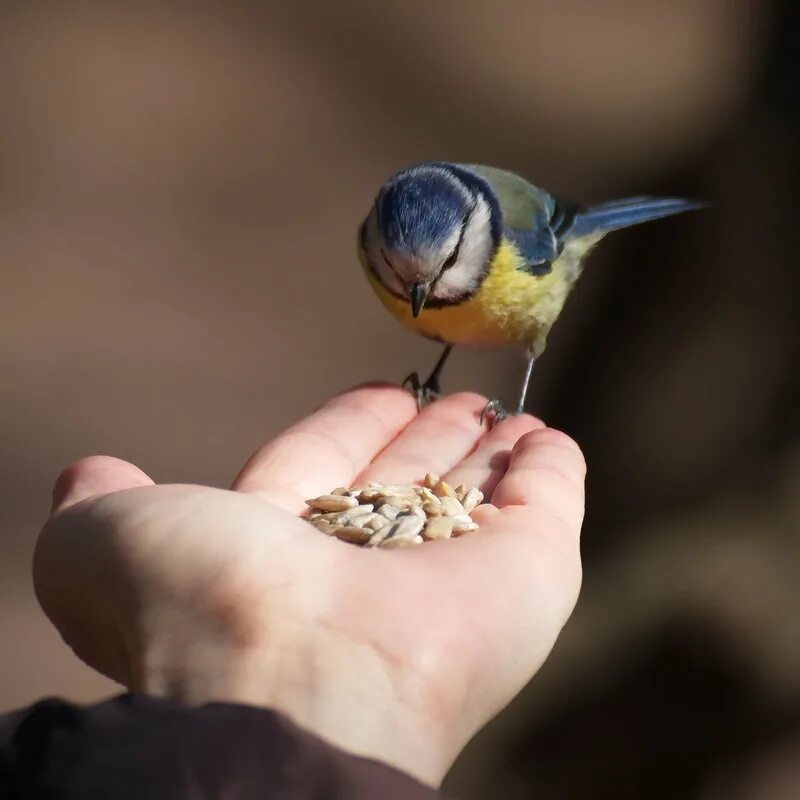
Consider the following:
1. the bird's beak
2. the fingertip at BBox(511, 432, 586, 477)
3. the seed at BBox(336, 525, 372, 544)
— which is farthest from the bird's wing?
the seed at BBox(336, 525, 372, 544)

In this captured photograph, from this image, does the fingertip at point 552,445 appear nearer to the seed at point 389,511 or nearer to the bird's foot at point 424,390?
the seed at point 389,511

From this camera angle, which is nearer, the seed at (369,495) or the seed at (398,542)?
the seed at (398,542)

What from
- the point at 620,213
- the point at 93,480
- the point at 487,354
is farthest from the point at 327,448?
the point at 487,354

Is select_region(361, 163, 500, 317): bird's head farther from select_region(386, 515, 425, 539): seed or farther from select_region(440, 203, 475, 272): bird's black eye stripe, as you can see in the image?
select_region(386, 515, 425, 539): seed

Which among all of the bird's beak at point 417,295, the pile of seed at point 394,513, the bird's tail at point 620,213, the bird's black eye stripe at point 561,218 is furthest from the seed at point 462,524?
the bird's tail at point 620,213

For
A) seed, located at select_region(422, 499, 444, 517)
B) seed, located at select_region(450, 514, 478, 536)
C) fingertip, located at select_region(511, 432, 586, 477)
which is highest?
fingertip, located at select_region(511, 432, 586, 477)

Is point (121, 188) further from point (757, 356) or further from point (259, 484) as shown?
point (259, 484)
